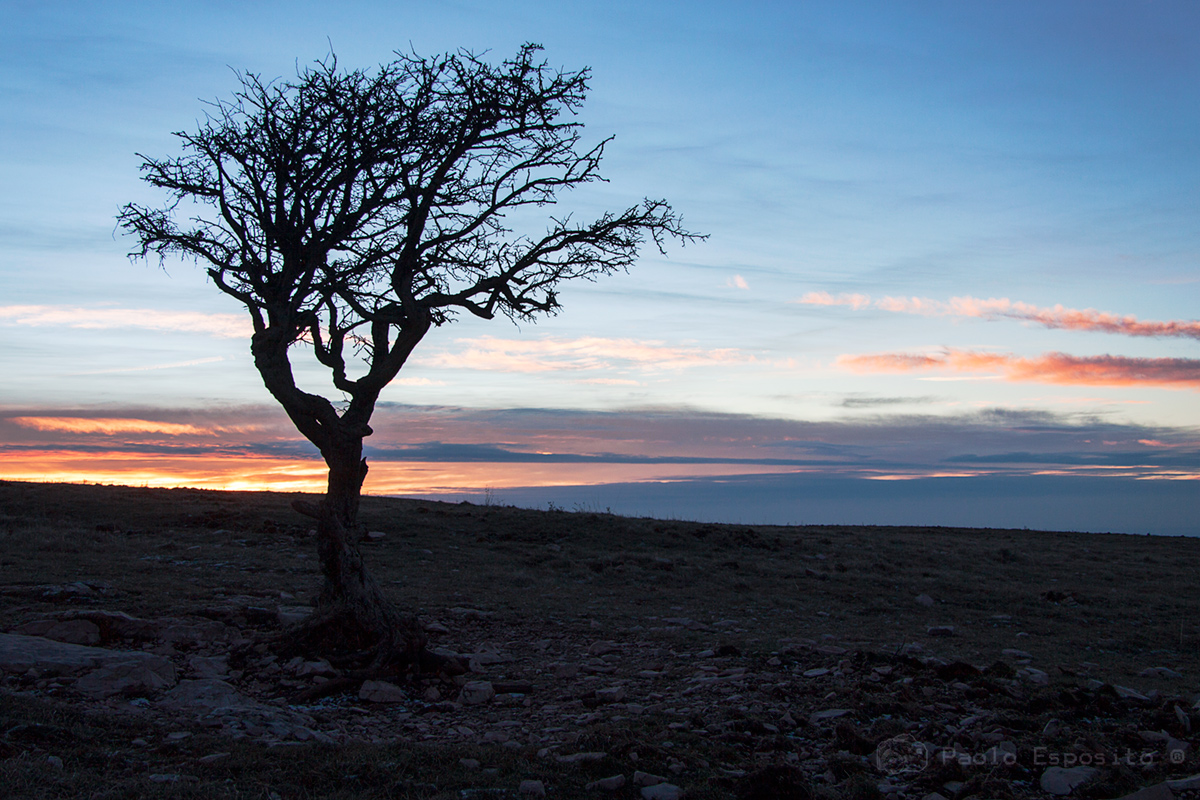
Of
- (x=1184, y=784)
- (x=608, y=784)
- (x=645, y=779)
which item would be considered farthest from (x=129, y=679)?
(x=1184, y=784)

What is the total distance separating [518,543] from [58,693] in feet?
42.9

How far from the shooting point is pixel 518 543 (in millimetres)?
19344

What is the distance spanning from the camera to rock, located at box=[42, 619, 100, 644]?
825 cm

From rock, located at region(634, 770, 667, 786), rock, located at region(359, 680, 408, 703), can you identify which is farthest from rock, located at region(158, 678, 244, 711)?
rock, located at region(634, 770, 667, 786)

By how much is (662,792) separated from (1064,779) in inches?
112

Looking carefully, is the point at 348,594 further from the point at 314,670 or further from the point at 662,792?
the point at 662,792

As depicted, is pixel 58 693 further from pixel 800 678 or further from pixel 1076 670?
pixel 1076 670

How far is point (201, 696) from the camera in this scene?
691 centimetres

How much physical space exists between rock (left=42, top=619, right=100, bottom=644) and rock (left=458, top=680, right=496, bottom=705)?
422cm

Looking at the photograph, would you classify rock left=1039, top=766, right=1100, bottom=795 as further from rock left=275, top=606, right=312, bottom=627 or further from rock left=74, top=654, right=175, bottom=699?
rock left=275, top=606, right=312, bottom=627

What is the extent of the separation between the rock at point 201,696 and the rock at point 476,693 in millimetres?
2006

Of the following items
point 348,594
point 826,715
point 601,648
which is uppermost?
point 348,594

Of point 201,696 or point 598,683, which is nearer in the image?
point 201,696

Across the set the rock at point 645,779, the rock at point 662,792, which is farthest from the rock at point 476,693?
the rock at point 662,792
